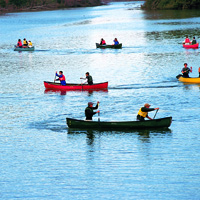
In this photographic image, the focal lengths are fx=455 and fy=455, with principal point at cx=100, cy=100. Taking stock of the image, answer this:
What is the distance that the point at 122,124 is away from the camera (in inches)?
1193

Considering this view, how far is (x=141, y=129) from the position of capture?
30766 mm

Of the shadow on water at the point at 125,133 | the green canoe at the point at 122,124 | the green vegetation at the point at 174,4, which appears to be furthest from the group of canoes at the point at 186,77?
the green vegetation at the point at 174,4

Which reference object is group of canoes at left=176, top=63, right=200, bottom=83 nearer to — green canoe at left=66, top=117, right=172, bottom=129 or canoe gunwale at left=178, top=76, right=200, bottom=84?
canoe gunwale at left=178, top=76, right=200, bottom=84

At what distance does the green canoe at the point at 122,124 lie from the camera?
30.1 meters

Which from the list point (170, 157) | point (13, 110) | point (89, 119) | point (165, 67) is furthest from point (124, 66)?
point (170, 157)

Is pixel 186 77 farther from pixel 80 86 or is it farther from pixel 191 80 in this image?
pixel 80 86

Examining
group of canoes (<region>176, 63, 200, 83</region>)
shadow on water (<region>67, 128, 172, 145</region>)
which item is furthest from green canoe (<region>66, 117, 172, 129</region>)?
group of canoes (<region>176, 63, 200, 83</region>)

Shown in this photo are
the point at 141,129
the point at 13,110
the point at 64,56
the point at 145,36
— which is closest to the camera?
the point at 141,129

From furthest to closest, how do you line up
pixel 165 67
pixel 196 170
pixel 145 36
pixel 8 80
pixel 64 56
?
pixel 145 36
pixel 64 56
pixel 165 67
pixel 8 80
pixel 196 170

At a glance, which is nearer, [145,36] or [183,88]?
[183,88]

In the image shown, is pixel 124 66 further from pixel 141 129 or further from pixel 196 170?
pixel 196 170

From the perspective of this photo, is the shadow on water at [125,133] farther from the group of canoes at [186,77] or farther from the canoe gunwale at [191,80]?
the canoe gunwale at [191,80]

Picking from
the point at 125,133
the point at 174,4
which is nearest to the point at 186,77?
the point at 125,133

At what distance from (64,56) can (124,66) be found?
562 inches
